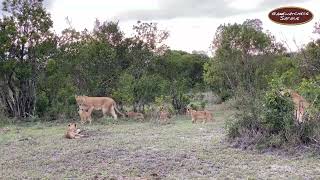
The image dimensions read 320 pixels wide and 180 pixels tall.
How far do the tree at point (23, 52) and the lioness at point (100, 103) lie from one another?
1.96 m

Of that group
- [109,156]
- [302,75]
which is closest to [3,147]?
[109,156]

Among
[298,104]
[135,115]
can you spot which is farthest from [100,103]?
[298,104]

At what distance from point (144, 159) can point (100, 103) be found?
8.13 meters

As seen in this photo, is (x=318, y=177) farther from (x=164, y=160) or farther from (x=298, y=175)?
(x=164, y=160)

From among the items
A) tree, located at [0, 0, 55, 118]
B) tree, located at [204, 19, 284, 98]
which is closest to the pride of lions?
tree, located at [0, 0, 55, 118]

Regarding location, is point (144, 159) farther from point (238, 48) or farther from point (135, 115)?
point (238, 48)

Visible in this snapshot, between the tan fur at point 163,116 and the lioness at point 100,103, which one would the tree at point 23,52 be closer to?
the lioness at point 100,103

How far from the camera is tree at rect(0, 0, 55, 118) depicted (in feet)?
54.2

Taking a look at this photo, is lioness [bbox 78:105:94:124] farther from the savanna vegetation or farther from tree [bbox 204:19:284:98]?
tree [bbox 204:19:284:98]

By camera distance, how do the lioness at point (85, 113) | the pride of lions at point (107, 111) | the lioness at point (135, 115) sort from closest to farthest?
the pride of lions at point (107, 111)
the lioness at point (85, 113)
the lioness at point (135, 115)

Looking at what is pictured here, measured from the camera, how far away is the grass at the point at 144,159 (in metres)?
7.77

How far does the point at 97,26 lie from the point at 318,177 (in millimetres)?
13405

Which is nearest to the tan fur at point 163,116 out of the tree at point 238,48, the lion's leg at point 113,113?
the lion's leg at point 113,113

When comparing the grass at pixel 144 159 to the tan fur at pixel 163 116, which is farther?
the tan fur at pixel 163 116
